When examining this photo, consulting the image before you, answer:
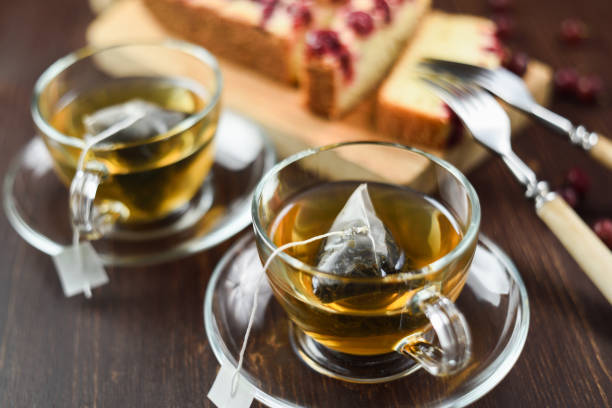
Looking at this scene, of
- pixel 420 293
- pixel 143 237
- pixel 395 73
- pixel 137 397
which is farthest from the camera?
pixel 395 73

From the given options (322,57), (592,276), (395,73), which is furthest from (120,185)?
(592,276)

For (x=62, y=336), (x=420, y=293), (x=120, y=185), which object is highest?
(x=420, y=293)

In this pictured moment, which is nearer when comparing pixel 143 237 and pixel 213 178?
pixel 143 237

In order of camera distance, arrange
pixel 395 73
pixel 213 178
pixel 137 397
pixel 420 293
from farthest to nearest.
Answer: pixel 395 73
pixel 213 178
pixel 137 397
pixel 420 293

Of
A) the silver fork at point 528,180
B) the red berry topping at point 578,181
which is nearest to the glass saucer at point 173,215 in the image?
the silver fork at point 528,180

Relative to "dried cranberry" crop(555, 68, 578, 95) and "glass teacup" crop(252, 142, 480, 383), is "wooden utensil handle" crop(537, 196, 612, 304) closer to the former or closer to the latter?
"glass teacup" crop(252, 142, 480, 383)

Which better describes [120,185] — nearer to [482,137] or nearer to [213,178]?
[213,178]

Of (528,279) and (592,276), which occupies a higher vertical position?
(592,276)

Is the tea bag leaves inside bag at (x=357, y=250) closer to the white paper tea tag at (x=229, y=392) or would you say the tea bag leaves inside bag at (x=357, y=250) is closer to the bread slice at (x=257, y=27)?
the white paper tea tag at (x=229, y=392)
